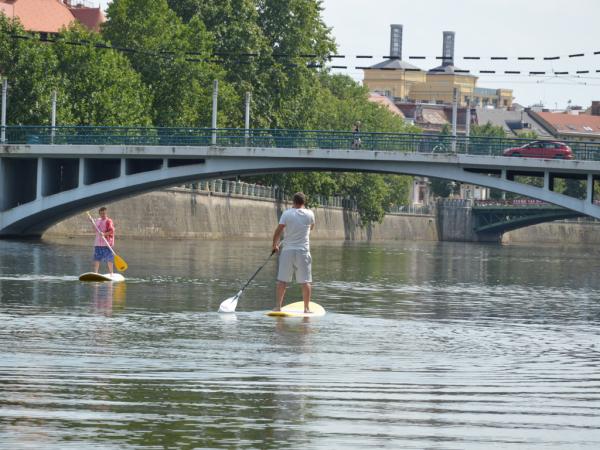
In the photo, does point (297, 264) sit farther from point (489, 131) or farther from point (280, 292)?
point (489, 131)

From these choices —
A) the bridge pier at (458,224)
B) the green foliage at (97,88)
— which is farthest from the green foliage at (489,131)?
the green foliage at (97,88)

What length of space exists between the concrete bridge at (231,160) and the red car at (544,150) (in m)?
0.45

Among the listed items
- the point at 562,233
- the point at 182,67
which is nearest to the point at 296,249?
the point at 182,67

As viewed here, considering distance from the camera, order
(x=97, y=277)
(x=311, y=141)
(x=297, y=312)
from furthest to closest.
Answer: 1. (x=311, y=141)
2. (x=97, y=277)
3. (x=297, y=312)

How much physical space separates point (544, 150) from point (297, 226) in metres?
44.0

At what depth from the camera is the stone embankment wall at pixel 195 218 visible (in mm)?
78500

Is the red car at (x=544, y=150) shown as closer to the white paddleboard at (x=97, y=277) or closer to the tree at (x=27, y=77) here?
the tree at (x=27, y=77)

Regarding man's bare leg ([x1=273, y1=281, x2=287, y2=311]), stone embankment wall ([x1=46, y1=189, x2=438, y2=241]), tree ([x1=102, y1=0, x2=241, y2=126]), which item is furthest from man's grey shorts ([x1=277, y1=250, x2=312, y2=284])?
tree ([x1=102, y1=0, x2=241, y2=126])

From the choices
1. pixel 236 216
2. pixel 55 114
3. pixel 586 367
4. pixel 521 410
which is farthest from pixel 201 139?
pixel 521 410

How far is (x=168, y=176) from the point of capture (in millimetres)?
66250

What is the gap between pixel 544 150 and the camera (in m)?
65.8

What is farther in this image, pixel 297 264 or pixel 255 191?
pixel 255 191

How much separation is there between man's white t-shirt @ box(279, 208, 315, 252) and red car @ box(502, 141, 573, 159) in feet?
135

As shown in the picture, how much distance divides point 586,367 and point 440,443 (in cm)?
631
